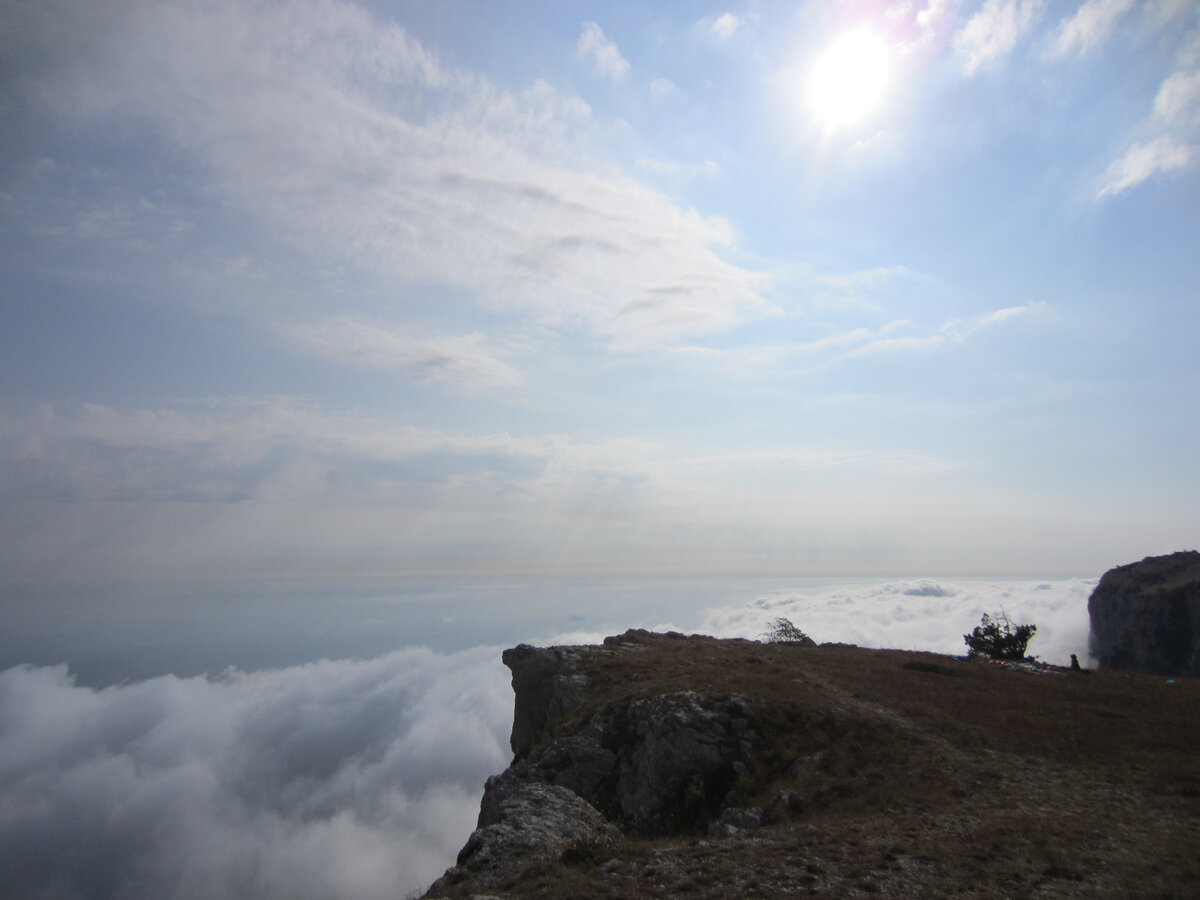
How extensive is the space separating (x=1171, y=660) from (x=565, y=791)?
116447 millimetres

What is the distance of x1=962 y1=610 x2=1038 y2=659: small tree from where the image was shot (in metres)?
67.8

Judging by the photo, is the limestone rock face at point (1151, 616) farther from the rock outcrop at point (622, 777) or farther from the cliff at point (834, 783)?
the rock outcrop at point (622, 777)

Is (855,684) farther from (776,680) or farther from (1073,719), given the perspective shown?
(1073,719)

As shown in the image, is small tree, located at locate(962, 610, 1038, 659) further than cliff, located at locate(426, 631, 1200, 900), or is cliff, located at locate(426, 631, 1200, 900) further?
small tree, located at locate(962, 610, 1038, 659)

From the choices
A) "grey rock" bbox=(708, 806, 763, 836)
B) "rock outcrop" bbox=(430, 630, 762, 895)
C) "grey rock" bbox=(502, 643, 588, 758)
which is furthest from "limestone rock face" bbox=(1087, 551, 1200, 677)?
"grey rock" bbox=(708, 806, 763, 836)

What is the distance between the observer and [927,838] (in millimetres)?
15734

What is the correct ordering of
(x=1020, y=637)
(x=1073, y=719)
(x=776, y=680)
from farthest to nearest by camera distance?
1. (x=1020, y=637)
2. (x=776, y=680)
3. (x=1073, y=719)

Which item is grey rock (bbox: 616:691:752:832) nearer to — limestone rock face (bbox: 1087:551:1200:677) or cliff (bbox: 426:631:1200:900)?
cliff (bbox: 426:631:1200:900)

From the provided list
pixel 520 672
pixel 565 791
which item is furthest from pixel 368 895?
pixel 565 791

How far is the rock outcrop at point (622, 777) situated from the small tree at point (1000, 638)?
56557 millimetres

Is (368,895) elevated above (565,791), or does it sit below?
below

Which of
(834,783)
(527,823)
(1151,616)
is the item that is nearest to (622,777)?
(527,823)

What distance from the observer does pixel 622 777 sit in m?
26.7

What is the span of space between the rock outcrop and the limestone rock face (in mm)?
96780
